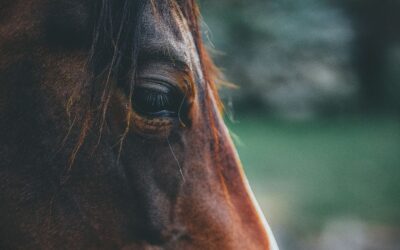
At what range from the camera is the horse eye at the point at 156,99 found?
4.62 feet

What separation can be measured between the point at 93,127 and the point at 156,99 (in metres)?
0.18

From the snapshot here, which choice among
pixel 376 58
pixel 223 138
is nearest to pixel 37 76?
pixel 223 138

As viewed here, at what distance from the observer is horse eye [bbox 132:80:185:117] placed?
4.62 ft

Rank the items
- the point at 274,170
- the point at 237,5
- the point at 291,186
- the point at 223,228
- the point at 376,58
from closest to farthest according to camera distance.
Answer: the point at 223,228 < the point at 291,186 < the point at 274,170 < the point at 237,5 < the point at 376,58

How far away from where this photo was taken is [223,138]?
1.63 m

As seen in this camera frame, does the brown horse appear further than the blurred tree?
No

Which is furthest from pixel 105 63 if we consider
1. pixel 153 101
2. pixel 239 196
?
pixel 239 196

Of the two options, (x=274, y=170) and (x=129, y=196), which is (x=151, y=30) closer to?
(x=129, y=196)

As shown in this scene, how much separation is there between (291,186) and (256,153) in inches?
92.9

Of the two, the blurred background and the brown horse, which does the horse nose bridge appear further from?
the blurred background

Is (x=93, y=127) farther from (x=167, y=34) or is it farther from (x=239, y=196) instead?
(x=239, y=196)

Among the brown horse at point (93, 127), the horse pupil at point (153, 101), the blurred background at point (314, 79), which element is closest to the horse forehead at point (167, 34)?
the brown horse at point (93, 127)

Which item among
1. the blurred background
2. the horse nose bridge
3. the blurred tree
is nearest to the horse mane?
the horse nose bridge

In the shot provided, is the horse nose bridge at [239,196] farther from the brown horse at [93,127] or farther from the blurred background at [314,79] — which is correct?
the blurred background at [314,79]
